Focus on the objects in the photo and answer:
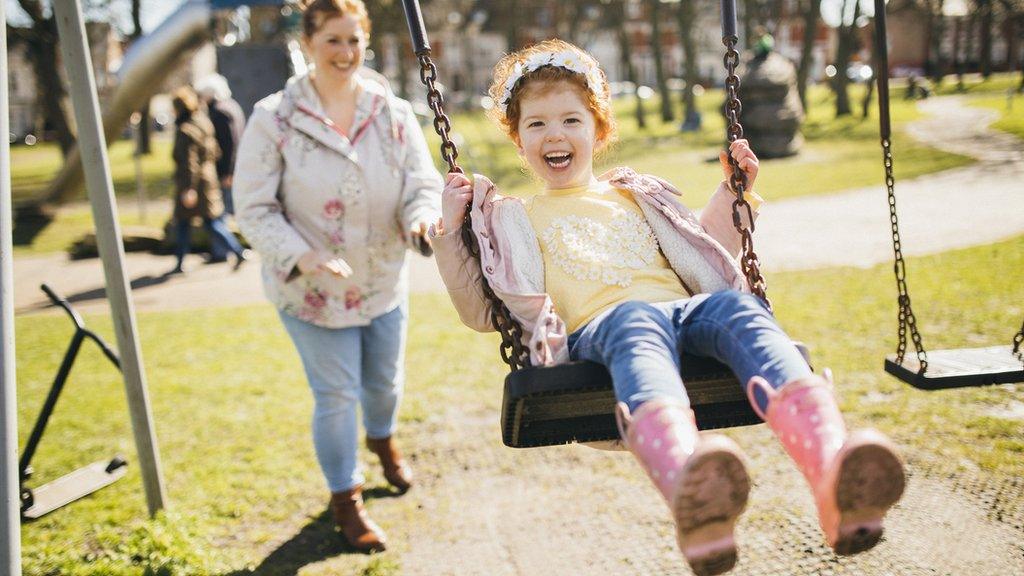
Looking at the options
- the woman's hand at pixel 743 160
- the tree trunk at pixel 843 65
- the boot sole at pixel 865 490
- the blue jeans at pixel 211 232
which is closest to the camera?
the boot sole at pixel 865 490

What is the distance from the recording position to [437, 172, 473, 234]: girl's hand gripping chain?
7.55ft

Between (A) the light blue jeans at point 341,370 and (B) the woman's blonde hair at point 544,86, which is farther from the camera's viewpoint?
(A) the light blue jeans at point 341,370

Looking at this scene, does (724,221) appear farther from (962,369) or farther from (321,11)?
(321,11)

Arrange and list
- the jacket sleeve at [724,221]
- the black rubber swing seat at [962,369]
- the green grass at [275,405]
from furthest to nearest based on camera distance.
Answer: the green grass at [275,405] < the black rubber swing seat at [962,369] < the jacket sleeve at [724,221]

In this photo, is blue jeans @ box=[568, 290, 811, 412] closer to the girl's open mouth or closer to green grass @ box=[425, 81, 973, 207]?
the girl's open mouth

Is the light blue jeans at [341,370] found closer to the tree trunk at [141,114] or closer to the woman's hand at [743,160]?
the woman's hand at [743,160]

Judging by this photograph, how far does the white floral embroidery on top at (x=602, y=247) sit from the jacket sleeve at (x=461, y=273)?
24 centimetres

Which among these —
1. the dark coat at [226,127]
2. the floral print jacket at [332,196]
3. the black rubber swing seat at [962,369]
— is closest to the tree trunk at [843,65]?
the dark coat at [226,127]

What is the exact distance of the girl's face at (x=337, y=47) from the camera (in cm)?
288

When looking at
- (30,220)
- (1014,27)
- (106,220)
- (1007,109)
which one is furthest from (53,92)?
(1014,27)

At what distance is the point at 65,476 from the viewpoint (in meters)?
4.05

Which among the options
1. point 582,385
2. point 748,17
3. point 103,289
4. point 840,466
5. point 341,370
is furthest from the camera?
point 748,17

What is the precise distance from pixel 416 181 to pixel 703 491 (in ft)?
6.15

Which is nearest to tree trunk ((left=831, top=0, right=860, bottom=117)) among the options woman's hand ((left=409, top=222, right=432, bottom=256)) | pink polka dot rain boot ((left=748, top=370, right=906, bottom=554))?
woman's hand ((left=409, top=222, right=432, bottom=256))
